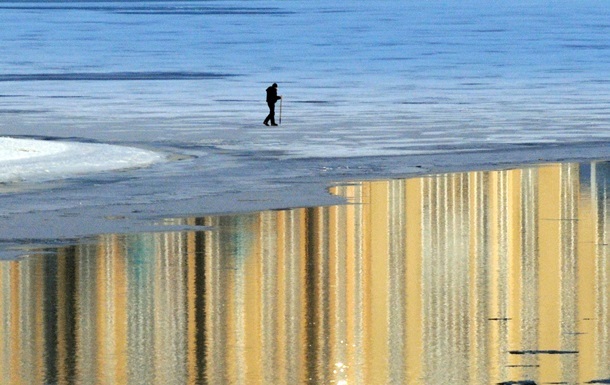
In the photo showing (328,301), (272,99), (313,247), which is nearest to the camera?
(328,301)

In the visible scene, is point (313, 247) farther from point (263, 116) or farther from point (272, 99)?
point (263, 116)

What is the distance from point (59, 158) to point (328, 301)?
11455 millimetres

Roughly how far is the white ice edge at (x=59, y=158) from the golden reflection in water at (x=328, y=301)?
495 centimetres

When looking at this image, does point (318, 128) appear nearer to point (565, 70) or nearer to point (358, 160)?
point (358, 160)

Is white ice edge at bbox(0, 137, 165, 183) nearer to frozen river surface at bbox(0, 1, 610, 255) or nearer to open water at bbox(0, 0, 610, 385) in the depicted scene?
frozen river surface at bbox(0, 1, 610, 255)

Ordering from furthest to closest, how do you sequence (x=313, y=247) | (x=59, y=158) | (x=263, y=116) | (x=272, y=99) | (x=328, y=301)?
(x=263, y=116) → (x=272, y=99) → (x=59, y=158) → (x=313, y=247) → (x=328, y=301)

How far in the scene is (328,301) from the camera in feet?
35.0

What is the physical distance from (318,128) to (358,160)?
6.25m

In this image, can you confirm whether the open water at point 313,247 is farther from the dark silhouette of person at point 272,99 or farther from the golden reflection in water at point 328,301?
the dark silhouette of person at point 272,99

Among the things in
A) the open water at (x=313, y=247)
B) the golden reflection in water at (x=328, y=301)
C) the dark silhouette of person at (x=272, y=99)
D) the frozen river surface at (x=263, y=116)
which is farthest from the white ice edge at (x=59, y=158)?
the dark silhouette of person at (x=272, y=99)

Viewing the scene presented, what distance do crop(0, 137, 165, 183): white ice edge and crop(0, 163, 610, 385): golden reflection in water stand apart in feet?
16.3

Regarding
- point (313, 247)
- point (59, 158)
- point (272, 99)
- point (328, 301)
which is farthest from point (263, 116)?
point (328, 301)

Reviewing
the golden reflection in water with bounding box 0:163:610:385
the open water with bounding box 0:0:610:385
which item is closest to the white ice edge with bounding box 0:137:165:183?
the open water with bounding box 0:0:610:385

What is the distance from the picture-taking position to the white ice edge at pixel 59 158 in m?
19.7
